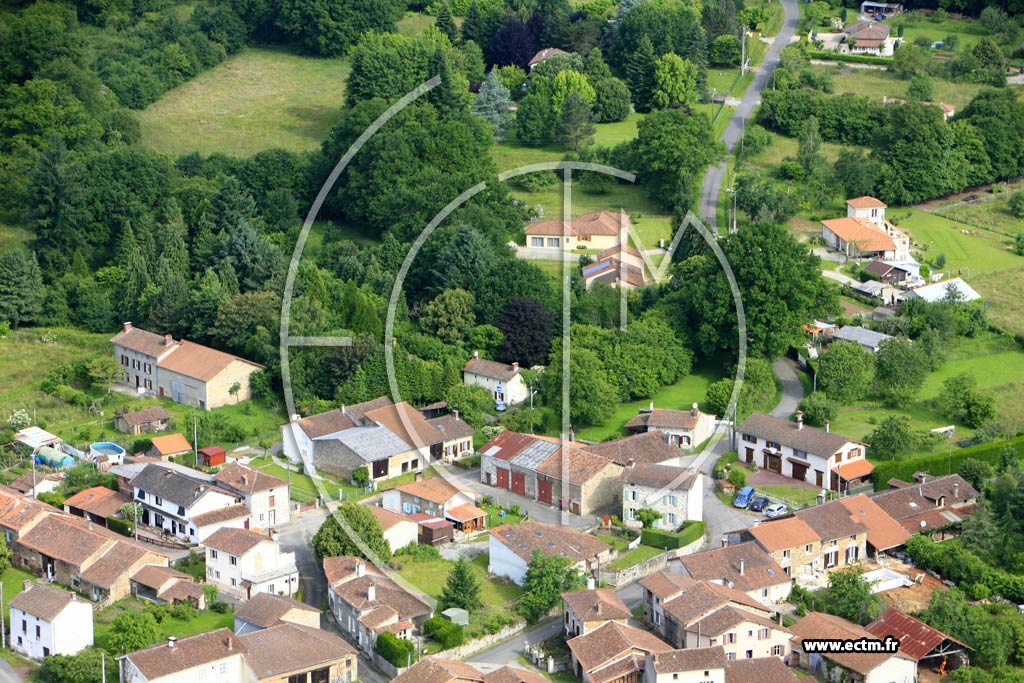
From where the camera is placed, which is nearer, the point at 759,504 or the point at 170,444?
the point at 759,504

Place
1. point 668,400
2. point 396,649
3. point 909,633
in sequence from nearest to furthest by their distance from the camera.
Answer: point 396,649 < point 909,633 < point 668,400

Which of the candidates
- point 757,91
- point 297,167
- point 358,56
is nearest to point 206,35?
point 358,56

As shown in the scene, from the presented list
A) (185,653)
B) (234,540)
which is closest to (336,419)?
(234,540)

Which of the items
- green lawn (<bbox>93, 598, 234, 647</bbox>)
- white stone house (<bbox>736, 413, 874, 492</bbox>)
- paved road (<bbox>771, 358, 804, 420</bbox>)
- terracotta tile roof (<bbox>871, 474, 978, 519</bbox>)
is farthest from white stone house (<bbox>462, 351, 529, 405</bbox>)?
green lawn (<bbox>93, 598, 234, 647</bbox>)

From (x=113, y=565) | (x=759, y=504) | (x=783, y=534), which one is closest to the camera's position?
(x=113, y=565)

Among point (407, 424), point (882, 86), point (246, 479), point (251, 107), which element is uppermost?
point (882, 86)

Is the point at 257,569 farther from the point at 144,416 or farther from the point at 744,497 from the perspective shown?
the point at 744,497

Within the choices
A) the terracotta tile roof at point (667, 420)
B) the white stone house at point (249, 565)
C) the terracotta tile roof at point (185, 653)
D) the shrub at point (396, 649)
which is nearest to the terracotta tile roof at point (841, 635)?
the shrub at point (396, 649)

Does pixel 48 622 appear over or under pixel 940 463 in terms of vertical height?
over
